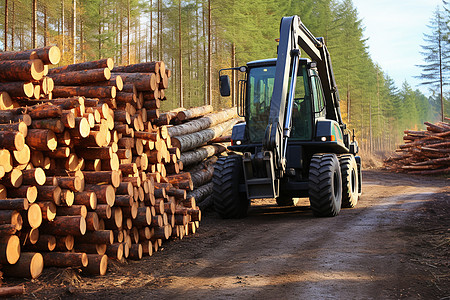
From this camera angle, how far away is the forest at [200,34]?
32.1 m

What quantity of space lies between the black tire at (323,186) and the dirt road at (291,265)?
22cm

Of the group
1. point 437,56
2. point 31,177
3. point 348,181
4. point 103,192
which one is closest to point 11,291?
point 31,177

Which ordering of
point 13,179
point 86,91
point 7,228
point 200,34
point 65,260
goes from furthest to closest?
point 200,34
point 86,91
point 65,260
point 13,179
point 7,228

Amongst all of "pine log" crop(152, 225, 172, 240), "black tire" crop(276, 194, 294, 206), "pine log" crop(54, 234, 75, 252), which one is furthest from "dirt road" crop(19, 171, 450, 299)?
"black tire" crop(276, 194, 294, 206)

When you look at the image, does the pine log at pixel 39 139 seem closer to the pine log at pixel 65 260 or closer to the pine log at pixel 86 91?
the pine log at pixel 65 260

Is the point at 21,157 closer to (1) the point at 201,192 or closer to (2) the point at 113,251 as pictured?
(2) the point at 113,251

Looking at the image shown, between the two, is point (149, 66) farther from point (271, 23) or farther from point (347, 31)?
point (347, 31)

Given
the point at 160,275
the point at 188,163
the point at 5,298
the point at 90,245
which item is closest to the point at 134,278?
the point at 160,275

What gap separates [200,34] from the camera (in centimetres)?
4066

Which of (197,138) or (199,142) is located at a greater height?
(197,138)

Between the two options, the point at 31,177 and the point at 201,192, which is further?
the point at 201,192

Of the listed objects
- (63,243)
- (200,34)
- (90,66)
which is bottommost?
(63,243)

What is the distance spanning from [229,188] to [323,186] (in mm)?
1965

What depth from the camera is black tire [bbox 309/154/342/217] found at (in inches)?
369
